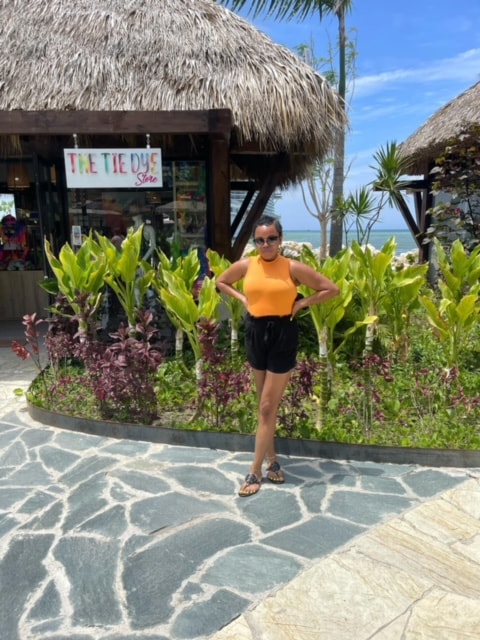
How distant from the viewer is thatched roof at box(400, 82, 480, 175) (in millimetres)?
8245

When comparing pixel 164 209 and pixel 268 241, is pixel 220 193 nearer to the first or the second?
pixel 164 209

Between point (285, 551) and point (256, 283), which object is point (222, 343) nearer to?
point (256, 283)

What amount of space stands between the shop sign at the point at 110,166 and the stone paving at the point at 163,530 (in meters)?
2.48

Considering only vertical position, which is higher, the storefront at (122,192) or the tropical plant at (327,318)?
the storefront at (122,192)

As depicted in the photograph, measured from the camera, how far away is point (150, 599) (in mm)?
1946

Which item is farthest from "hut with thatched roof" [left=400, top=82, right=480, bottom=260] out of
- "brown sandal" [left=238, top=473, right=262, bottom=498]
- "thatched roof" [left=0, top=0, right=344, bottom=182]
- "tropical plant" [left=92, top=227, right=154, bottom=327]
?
"brown sandal" [left=238, top=473, right=262, bottom=498]

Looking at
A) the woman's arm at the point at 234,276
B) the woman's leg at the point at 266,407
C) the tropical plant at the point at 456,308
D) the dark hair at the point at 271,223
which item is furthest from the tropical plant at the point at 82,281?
the tropical plant at the point at 456,308

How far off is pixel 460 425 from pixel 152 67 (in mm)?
4641

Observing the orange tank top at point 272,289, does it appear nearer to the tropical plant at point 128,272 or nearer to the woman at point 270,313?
the woman at point 270,313

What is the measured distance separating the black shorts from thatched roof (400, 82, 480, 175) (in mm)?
6302

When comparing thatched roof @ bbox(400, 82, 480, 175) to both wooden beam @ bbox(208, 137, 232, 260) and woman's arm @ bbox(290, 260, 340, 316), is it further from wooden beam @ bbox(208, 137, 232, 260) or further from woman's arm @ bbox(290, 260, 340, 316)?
woman's arm @ bbox(290, 260, 340, 316)

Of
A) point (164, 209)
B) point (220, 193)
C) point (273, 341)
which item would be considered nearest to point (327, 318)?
point (273, 341)

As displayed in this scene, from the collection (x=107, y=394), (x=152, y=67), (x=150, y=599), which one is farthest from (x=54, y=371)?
(x=152, y=67)

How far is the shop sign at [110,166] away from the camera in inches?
185
